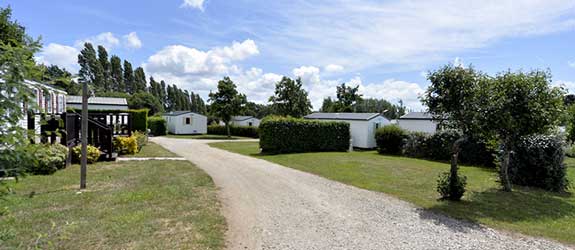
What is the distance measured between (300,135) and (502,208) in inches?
459

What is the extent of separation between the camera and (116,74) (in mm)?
51375

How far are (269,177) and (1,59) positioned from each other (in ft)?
26.6

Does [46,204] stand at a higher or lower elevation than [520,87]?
lower

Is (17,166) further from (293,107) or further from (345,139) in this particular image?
(293,107)

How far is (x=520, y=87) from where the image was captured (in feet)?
24.5

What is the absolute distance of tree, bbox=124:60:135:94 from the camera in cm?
5381

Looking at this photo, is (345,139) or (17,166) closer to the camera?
(17,166)

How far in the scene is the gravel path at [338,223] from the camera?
4.42m

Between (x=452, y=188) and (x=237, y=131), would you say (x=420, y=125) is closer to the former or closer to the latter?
(x=452, y=188)

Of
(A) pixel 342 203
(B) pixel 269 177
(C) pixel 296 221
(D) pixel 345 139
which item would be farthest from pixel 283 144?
(C) pixel 296 221

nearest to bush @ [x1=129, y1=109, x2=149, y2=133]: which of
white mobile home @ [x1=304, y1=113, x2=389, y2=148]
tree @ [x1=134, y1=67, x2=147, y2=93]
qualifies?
white mobile home @ [x1=304, y1=113, x2=389, y2=148]

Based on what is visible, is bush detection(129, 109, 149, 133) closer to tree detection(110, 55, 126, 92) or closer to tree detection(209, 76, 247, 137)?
tree detection(209, 76, 247, 137)

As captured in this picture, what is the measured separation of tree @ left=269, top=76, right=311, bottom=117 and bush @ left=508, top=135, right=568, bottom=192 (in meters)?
23.6

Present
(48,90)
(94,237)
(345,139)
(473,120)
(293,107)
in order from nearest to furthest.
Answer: (48,90) < (94,237) < (473,120) < (345,139) < (293,107)
